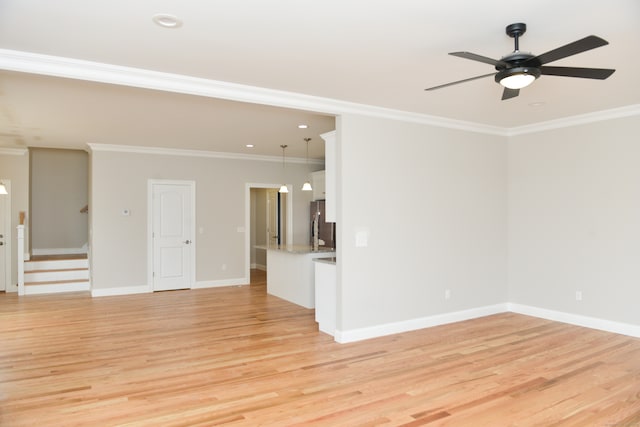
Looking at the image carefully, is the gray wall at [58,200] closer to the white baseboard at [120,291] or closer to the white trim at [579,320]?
the white baseboard at [120,291]

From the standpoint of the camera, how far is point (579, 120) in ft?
17.3

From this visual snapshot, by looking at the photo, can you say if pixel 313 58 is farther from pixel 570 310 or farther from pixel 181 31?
pixel 570 310

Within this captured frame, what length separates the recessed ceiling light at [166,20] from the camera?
8.56 feet

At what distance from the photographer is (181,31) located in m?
2.83

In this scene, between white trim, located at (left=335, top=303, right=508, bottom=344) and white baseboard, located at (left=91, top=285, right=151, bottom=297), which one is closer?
white trim, located at (left=335, top=303, right=508, bottom=344)

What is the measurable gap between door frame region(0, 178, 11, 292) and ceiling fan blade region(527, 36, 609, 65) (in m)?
8.66

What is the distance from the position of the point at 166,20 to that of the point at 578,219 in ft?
16.9

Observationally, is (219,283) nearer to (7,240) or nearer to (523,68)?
(7,240)

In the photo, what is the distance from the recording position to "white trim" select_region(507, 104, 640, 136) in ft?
15.9

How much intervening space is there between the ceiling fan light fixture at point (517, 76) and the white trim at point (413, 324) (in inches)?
116

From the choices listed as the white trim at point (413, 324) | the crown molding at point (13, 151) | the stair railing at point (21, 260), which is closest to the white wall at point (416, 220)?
the white trim at point (413, 324)

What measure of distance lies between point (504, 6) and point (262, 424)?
2995 millimetres

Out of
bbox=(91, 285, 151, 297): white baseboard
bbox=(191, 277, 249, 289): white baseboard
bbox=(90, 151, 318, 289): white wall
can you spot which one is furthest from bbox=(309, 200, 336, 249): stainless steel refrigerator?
bbox=(91, 285, 151, 297): white baseboard

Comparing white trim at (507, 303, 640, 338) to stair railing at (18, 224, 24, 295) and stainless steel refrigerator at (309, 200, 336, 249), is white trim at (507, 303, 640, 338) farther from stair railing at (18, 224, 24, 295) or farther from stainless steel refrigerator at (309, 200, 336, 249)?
stair railing at (18, 224, 24, 295)
